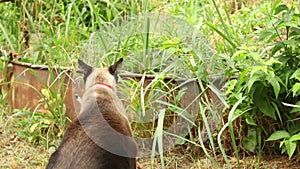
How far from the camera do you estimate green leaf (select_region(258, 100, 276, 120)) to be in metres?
3.92

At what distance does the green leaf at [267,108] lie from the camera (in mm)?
3923

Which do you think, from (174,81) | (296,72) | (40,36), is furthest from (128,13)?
(296,72)

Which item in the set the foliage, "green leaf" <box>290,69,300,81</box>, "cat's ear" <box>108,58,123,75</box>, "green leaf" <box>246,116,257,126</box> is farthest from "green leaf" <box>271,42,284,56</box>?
"cat's ear" <box>108,58,123,75</box>

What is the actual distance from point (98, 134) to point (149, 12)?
75.5 inches

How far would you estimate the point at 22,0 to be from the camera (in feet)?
18.5

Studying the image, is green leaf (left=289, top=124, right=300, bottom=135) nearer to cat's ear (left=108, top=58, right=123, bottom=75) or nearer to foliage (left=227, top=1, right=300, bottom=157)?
foliage (left=227, top=1, right=300, bottom=157)

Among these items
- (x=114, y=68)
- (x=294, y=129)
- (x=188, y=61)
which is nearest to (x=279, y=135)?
(x=294, y=129)

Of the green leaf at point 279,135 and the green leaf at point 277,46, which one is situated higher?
the green leaf at point 277,46

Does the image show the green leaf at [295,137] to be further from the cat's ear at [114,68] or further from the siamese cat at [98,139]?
the cat's ear at [114,68]

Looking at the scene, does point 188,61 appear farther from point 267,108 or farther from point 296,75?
point 296,75

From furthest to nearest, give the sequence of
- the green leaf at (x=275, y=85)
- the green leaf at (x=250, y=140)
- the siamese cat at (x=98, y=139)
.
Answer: the green leaf at (x=250, y=140) → the green leaf at (x=275, y=85) → the siamese cat at (x=98, y=139)

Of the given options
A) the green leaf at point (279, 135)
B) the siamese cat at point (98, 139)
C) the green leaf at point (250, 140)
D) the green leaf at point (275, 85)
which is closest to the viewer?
the siamese cat at point (98, 139)

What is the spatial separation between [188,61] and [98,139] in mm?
1166

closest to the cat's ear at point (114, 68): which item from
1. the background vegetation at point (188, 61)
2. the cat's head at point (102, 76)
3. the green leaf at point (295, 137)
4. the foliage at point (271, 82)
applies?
the cat's head at point (102, 76)
